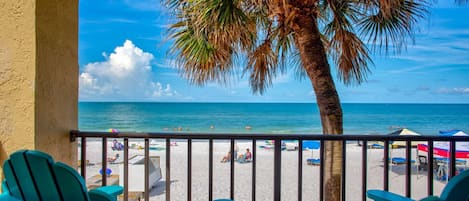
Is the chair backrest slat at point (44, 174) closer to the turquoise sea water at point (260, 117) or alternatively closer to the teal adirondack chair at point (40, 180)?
the teal adirondack chair at point (40, 180)

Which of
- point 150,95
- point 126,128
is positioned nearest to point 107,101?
point 150,95

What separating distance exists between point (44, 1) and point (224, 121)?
23.1 metres

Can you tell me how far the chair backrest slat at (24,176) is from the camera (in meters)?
1.39

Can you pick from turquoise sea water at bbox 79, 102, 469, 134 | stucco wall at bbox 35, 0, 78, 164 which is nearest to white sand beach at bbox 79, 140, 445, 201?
stucco wall at bbox 35, 0, 78, 164

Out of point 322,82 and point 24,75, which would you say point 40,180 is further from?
point 322,82

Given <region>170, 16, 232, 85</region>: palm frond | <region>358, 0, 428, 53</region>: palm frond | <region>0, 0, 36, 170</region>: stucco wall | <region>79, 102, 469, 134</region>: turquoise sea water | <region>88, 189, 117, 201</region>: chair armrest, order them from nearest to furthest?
<region>88, 189, 117, 201</region>: chair armrest → <region>0, 0, 36, 170</region>: stucco wall → <region>358, 0, 428, 53</region>: palm frond → <region>170, 16, 232, 85</region>: palm frond → <region>79, 102, 469, 134</region>: turquoise sea water

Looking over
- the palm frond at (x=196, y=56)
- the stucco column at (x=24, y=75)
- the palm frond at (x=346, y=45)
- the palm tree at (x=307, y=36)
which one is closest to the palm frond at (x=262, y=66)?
the palm tree at (x=307, y=36)

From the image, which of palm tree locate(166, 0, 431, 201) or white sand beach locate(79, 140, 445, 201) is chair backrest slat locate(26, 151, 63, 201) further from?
→ white sand beach locate(79, 140, 445, 201)

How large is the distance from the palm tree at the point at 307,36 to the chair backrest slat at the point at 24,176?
2.19m

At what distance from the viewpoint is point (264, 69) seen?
15.4 ft

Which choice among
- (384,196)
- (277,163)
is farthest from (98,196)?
(384,196)

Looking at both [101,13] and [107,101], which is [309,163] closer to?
[101,13]

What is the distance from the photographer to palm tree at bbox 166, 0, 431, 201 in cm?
335

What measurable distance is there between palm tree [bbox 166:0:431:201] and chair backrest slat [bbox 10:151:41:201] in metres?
2.19
